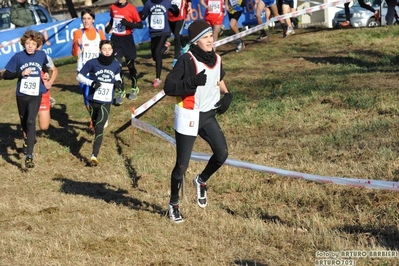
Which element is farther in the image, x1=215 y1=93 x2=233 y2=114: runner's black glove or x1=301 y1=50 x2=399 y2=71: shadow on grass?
x1=301 y1=50 x2=399 y2=71: shadow on grass

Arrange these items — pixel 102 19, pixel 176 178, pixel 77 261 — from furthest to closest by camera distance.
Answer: pixel 102 19, pixel 176 178, pixel 77 261

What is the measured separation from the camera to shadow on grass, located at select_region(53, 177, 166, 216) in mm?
8266

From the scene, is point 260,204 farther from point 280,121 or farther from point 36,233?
point 280,121

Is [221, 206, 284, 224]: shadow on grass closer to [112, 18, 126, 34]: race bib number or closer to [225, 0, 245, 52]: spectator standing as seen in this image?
[112, 18, 126, 34]: race bib number

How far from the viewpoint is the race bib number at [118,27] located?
13.8 metres

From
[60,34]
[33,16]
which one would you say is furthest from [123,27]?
[60,34]

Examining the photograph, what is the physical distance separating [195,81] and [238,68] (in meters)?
9.42

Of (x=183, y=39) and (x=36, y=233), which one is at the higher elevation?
(x=36, y=233)

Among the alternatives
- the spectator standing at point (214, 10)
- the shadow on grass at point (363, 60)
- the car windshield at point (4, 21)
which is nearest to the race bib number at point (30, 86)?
the spectator standing at point (214, 10)

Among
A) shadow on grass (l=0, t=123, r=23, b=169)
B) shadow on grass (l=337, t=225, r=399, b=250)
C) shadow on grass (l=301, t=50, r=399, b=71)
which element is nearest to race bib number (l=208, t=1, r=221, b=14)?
shadow on grass (l=301, t=50, r=399, b=71)

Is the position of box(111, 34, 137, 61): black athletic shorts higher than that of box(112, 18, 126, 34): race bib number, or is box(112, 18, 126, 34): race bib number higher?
box(112, 18, 126, 34): race bib number

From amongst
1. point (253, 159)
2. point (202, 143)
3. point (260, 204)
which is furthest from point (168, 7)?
point (260, 204)

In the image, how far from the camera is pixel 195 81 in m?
6.52

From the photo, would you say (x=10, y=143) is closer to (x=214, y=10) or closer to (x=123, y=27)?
(x=123, y=27)
